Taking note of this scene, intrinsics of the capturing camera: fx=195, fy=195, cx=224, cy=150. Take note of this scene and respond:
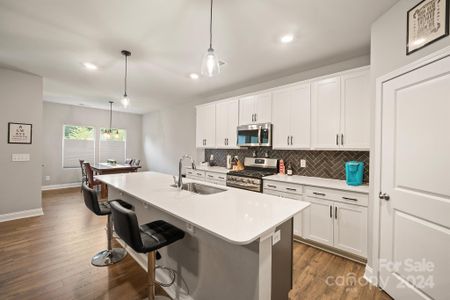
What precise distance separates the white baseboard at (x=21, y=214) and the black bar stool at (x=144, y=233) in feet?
12.2

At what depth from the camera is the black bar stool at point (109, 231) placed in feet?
7.07

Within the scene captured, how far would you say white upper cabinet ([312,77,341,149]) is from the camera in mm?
2752

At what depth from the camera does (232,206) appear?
1.59 meters

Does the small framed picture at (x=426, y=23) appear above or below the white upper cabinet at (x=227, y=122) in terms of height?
above

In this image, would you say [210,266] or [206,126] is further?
[206,126]

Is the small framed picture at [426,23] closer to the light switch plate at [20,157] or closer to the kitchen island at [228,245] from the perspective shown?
the kitchen island at [228,245]

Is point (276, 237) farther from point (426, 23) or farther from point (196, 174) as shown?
point (196, 174)

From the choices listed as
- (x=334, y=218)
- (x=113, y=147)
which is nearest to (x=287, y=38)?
(x=334, y=218)

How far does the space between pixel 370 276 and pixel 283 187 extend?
135 cm

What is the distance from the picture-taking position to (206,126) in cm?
468

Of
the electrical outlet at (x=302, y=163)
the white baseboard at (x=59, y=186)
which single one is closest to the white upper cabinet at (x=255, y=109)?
the electrical outlet at (x=302, y=163)

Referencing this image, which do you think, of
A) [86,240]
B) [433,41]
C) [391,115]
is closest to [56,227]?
[86,240]

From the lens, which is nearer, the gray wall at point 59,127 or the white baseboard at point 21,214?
the white baseboard at point 21,214

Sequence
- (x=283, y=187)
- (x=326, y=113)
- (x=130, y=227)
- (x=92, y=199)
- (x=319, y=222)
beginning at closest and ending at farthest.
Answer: (x=130, y=227) < (x=92, y=199) < (x=319, y=222) < (x=326, y=113) < (x=283, y=187)
